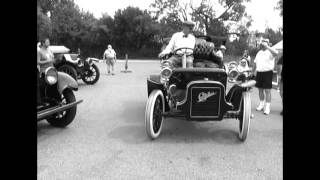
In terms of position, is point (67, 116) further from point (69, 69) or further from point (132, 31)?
point (132, 31)

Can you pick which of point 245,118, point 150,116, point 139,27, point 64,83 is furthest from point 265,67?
point 139,27

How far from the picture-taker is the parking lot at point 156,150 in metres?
3.84

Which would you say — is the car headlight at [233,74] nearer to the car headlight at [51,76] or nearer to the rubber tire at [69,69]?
the car headlight at [51,76]

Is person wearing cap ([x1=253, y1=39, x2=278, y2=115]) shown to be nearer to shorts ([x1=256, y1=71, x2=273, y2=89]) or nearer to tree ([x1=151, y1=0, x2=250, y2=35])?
shorts ([x1=256, y1=71, x2=273, y2=89])

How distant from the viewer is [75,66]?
12.1m

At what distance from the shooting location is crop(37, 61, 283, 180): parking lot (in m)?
3.84

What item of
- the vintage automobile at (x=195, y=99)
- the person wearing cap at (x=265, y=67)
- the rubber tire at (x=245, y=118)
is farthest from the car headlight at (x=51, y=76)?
the person wearing cap at (x=265, y=67)

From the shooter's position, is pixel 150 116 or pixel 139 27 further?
pixel 139 27

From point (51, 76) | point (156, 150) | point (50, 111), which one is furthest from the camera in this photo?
point (51, 76)

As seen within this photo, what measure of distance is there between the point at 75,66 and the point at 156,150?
26.9 ft

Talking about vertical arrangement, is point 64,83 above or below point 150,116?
above
